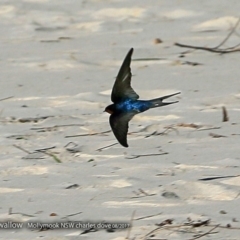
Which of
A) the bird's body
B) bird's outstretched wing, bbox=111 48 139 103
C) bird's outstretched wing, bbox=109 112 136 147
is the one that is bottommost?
bird's outstretched wing, bbox=109 112 136 147

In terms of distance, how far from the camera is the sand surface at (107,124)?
3428 millimetres

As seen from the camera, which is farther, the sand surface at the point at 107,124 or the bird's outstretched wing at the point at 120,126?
the bird's outstretched wing at the point at 120,126

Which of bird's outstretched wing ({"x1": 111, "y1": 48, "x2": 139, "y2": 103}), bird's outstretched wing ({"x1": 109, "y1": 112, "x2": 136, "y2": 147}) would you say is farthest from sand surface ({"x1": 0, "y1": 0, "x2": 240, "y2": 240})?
bird's outstretched wing ({"x1": 111, "y1": 48, "x2": 139, "y2": 103})

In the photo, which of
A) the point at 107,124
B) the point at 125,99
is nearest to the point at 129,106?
the point at 125,99

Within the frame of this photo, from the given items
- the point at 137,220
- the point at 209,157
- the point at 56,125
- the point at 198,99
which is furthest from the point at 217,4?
the point at 137,220

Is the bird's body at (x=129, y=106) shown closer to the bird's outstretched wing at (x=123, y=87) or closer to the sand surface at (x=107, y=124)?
the bird's outstretched wing at (x=123, y=87)

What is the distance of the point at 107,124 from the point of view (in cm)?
461

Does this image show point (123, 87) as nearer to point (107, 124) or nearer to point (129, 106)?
point (129, 106)

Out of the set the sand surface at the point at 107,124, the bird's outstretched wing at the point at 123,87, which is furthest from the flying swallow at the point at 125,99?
the sand surface at the point at 107,124

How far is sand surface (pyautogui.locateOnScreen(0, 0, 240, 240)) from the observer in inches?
135

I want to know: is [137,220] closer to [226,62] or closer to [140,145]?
[140,145]

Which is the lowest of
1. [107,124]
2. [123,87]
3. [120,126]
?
[107,124]

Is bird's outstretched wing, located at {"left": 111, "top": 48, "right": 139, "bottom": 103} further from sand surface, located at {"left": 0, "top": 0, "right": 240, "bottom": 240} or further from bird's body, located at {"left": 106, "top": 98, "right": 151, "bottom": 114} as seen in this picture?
sand surface, located at {"left": 0, "top": 0, "right": 240, "bottom": 240}

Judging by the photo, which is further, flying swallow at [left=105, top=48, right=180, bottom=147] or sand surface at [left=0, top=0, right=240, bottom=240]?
flying swallow at [left=105, top=48, right=180, bottom=147]
